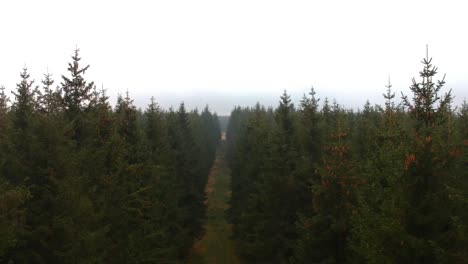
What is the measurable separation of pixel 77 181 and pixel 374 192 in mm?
10999

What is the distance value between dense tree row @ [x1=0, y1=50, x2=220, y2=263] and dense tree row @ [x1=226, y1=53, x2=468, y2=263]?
22.8 ft

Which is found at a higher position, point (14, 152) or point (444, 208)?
point (14, 152)

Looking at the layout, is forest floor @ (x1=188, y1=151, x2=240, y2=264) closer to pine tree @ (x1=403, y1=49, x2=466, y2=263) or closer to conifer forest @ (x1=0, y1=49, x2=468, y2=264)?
conifer forest @ (x1=0, y1=49, x2=468, y2=264)

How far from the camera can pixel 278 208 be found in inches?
972

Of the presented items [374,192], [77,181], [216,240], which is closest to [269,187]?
[374,192]

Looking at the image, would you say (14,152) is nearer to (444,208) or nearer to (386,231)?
(386,231)

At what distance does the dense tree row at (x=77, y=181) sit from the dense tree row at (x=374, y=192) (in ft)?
22.8

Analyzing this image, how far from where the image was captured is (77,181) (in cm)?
1452

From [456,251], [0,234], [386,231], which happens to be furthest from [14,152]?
[456,251]

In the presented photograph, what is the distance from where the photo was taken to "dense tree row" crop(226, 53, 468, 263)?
1260 centimetres

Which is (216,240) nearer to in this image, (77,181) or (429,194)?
(77,181)

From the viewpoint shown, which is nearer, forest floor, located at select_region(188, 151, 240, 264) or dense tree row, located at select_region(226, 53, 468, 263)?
dense tree row, located at select_region(226, 53, 468, 263)

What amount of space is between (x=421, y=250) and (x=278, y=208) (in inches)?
507

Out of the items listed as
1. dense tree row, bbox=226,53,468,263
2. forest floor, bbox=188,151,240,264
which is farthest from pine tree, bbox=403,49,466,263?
forest floor, bbox=188,151,240,264
